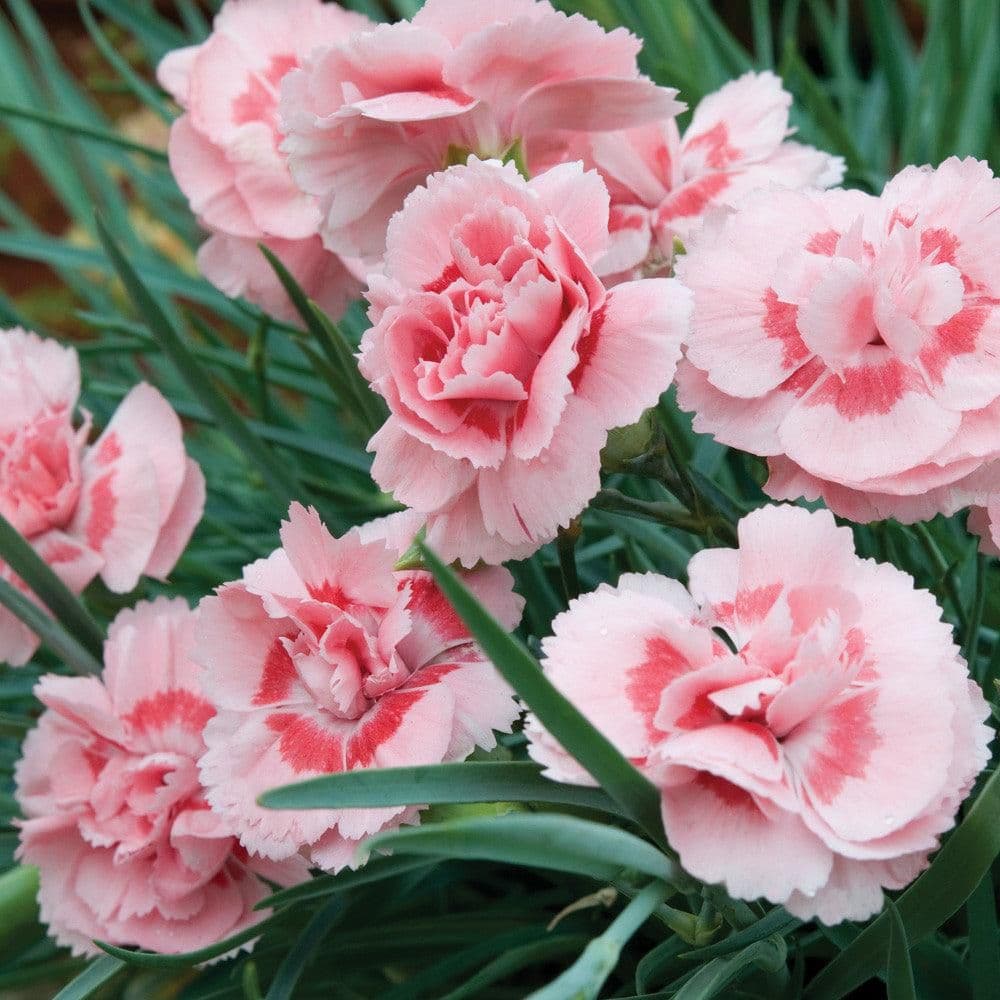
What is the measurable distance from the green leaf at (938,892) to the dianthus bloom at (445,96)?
0.92 ft

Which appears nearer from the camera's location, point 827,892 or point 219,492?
point 827,892

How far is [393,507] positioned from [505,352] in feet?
1.29

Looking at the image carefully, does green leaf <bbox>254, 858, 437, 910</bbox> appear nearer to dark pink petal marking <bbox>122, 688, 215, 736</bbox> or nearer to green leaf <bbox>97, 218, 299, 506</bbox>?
dark pink petal marking <bbox>122, 688, 215, 736</bbox>

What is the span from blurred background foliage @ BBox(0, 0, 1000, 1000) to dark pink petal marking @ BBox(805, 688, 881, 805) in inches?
2.4

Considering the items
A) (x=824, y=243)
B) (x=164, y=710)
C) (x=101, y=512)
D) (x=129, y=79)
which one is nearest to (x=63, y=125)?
(x=129, y=79)

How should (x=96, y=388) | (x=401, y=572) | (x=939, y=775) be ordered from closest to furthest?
(x=939, y=775), (x=401, y=572), (x=96, y=388)

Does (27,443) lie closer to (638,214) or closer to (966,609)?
(638,214)

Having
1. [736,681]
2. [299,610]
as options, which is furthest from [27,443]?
[736,681]

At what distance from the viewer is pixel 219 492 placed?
902mm

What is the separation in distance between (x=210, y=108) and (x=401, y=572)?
0.99 ft

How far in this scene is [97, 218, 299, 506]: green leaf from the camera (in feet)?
1.84

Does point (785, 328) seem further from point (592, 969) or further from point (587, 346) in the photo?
point (592, 969)

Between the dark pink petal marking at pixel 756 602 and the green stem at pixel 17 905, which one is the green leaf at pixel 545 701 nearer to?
the dark pink petal marking at pixel 756 602

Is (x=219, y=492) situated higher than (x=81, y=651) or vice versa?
(x=81, y=651)
